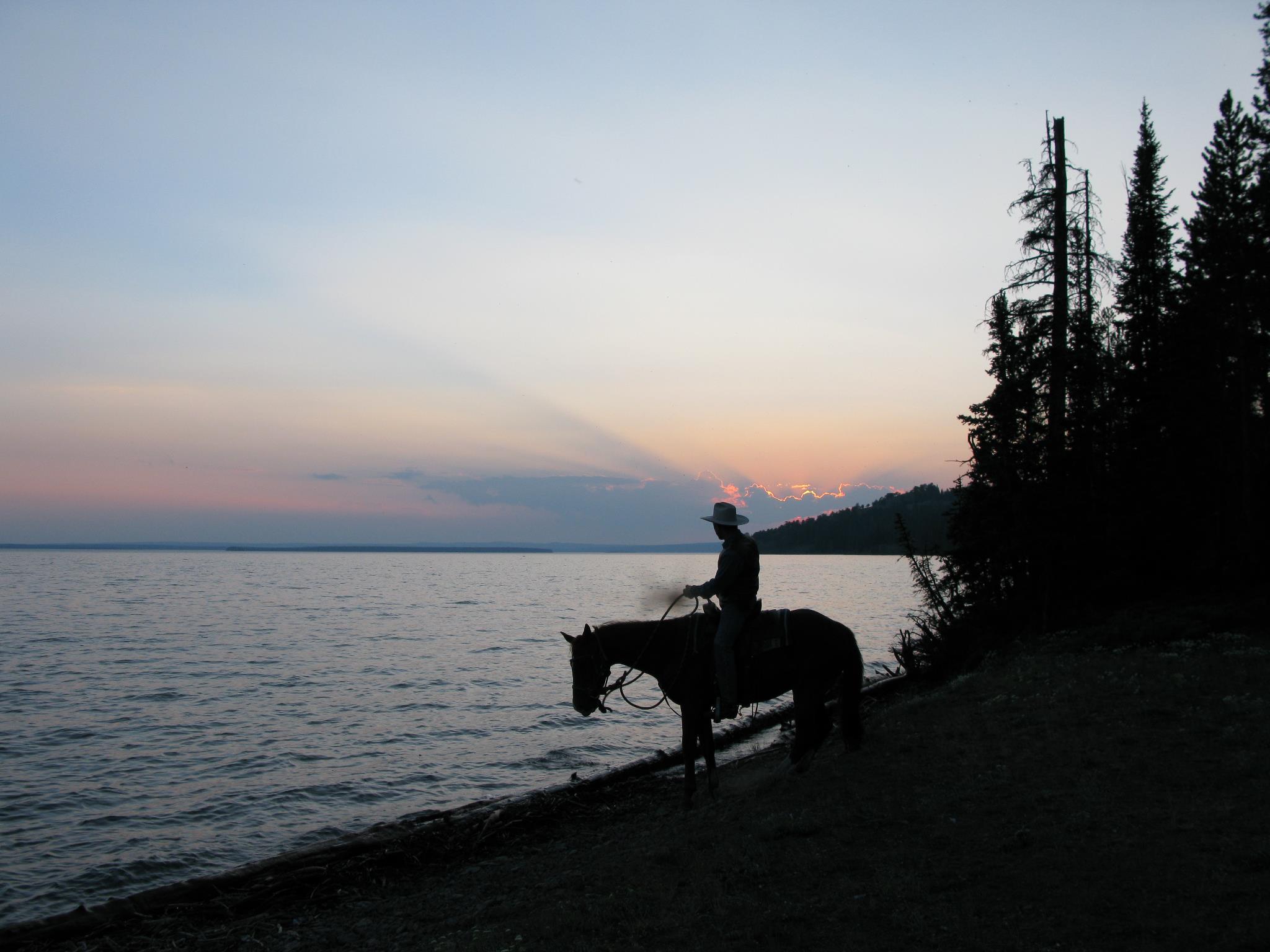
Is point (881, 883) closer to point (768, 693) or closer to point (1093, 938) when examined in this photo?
point (1093, 938)

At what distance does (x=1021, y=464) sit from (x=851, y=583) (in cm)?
7805

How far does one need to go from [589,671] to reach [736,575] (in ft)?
8.39

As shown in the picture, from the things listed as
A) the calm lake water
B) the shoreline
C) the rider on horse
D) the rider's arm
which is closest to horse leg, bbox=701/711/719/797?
the rider on horse

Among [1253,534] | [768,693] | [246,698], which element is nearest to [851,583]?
[1253,534]

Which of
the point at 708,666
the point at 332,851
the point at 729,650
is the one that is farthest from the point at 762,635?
the point at 332,851

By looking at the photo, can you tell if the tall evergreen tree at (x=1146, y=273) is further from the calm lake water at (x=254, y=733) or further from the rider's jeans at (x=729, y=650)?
the rider's jeans at (x=729, y=650)

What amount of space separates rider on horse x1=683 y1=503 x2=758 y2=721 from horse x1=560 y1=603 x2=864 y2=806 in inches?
7.2

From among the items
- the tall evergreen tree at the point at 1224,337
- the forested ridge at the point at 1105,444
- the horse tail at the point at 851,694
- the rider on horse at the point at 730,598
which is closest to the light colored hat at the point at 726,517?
the rider on horse at the point at 730,598

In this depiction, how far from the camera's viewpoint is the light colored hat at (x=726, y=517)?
10.8m

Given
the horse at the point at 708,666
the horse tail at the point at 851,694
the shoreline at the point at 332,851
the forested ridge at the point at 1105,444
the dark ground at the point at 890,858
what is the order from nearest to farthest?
the dark ground at the point at 890,858, the shoreline at the point at 332,851, the horse at the point at 708,666, the horse tail at the point at 851,694, the forested ridge at the point at 1105,444

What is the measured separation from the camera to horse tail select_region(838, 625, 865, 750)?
11.4 m

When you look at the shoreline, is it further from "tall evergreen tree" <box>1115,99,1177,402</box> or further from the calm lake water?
"tall evergreen tree" <box>1115,99,1177,402</box>

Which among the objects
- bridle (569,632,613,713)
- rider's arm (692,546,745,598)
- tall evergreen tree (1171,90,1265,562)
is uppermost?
tall evergreen tree (1171,90,1265,562)

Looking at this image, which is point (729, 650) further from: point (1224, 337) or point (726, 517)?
point (1224, 337)
